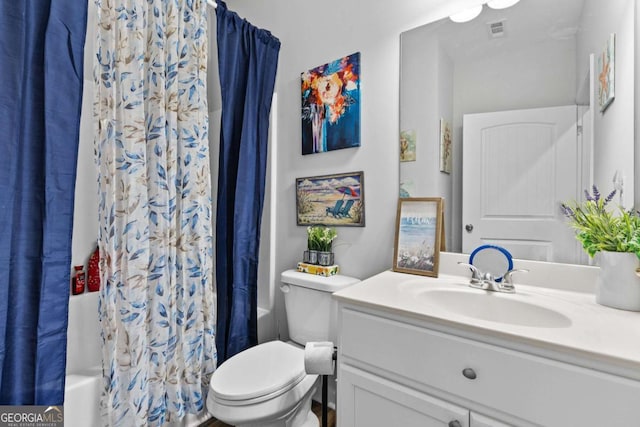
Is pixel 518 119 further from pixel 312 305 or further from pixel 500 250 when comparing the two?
pixel 312 305

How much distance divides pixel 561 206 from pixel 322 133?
1176 mm

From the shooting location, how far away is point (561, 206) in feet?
3.71

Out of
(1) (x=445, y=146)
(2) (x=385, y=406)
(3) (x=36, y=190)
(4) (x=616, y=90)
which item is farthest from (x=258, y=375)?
(4) (x=616, y=90)

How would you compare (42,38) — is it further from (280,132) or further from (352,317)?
(352,317)

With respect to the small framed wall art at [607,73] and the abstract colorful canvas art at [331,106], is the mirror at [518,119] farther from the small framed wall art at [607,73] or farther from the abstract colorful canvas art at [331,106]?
the abstract colorful canvas art at [331,106]

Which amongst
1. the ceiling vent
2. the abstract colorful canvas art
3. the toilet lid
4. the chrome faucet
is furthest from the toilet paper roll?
the ceiling vent

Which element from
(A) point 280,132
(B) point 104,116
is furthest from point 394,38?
(B) point 104,116

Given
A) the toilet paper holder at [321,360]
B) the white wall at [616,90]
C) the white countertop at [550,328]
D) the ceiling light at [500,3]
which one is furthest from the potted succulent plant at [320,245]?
the ceiling light at [500,3]

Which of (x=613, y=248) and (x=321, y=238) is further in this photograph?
(x=321, y=238)

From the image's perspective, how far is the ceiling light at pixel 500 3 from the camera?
1.23 metres

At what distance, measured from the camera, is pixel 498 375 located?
0.77 m

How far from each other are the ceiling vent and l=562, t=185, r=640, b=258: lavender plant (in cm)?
73

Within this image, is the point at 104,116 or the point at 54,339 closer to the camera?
the point at 54,339

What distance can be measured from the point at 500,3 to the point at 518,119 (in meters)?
0.51
